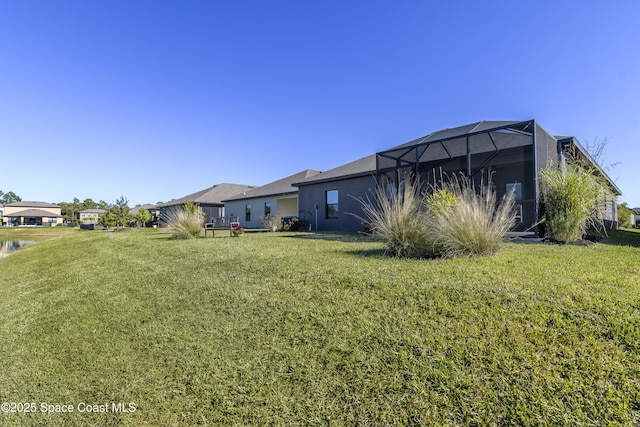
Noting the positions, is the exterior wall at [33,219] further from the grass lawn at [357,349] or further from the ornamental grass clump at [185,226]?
the grass lawn at [357,349]

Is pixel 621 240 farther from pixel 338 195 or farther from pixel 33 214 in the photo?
pixel 33 214

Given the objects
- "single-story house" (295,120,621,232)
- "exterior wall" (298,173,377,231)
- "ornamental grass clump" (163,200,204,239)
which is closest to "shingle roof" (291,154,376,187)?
"single-story house" (295,120,621,232)

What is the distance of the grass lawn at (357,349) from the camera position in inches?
71.6

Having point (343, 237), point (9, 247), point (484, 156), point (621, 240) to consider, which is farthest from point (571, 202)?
point (9, 247)

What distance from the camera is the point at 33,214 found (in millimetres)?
52062

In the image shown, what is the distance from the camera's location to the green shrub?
628 centimetres

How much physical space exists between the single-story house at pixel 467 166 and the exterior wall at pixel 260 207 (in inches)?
137

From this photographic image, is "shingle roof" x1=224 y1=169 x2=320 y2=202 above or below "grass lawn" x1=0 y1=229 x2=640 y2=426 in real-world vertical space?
above

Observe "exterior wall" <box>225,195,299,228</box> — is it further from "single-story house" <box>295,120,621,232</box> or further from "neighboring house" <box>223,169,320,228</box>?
"single-story house" <box>295,120,621,232</box>

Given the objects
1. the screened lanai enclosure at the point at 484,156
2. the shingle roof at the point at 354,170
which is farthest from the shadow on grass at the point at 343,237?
the shingle roof at the point at 354,170

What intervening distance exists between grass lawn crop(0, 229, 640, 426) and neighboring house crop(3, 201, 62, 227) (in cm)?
6742

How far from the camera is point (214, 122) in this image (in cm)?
1683

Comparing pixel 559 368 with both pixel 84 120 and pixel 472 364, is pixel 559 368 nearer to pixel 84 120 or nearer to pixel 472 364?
pixel 472 364

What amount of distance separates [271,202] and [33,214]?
56.9m
